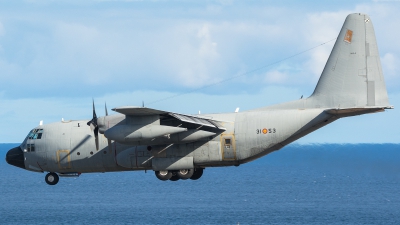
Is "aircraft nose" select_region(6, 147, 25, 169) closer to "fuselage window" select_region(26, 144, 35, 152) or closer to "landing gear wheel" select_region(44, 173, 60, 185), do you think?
"fuselage window" select_region(26, 144, 35, 152)

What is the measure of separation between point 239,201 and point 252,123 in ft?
187

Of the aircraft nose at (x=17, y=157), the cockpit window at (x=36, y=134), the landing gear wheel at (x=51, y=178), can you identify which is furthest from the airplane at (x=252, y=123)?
the aircraft nose at (x=17, y=157)

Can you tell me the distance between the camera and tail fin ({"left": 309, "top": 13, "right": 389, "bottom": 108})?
35.4m

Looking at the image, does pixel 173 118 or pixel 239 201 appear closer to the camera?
pixel 173 118

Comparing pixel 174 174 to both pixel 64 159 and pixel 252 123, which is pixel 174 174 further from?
pixel 64 159

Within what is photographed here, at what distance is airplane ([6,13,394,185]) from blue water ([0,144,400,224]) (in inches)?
1376

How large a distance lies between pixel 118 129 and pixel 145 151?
348cm

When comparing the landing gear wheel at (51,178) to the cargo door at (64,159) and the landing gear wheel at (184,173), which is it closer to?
the cargo door at (64,159)

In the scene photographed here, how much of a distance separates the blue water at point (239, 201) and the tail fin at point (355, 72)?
114 feet

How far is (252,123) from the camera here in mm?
35875

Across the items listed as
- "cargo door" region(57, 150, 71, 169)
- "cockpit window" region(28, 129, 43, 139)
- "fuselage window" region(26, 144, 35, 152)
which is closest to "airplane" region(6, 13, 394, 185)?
"cargo door" region(57, 150, 71, 169)

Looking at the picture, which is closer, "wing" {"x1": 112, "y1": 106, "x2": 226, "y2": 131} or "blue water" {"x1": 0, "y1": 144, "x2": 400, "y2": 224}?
"wing" {"x1": 112, "y1": 106, "x2": 226, "y2": 131}

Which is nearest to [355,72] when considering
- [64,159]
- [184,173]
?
[184,173]

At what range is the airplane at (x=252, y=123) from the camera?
3469 centimetres
